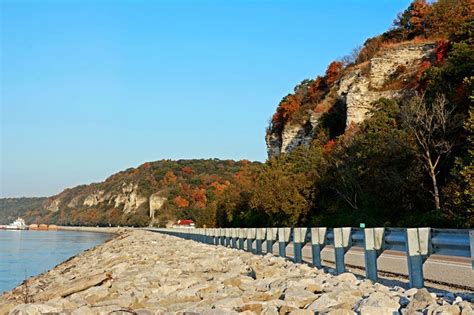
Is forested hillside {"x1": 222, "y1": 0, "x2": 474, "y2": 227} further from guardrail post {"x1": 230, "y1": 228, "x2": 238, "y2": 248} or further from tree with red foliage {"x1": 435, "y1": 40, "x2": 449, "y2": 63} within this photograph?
guardrail post {"x1": 230, "y1": 228, "x2": 238, "y2": 248}

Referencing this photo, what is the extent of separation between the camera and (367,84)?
5709cm

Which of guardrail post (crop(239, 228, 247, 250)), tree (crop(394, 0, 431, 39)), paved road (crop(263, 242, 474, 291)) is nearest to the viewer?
paved road (crop(263, 242, 474, 291))

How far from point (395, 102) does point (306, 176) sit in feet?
33.0

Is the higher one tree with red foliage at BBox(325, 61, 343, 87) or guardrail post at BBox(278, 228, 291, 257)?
tree with red foliage at BBox(325, 61, 343, 87)

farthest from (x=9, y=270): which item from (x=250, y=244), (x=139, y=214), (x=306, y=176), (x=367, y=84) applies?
(x=139, y=214)

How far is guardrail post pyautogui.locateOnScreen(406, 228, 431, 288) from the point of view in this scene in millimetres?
7855

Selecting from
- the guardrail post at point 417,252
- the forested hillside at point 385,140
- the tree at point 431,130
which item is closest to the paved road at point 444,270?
the guardrail post at point 417,252

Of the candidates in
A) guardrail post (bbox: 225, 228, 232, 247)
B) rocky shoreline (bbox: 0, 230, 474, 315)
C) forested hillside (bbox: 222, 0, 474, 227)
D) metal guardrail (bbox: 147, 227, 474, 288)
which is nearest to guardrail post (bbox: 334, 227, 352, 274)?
metal guardrail (bbox: 147, 227, 474, 288)

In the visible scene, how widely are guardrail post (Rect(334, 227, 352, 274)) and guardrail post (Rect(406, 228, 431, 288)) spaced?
2499 mm

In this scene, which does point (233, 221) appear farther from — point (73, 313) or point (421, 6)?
point (73, 313)

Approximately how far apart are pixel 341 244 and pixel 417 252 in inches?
111

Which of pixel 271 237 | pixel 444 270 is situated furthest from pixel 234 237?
pixel 444 270

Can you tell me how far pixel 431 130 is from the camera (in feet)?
111

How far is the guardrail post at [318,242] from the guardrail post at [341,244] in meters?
1.47
